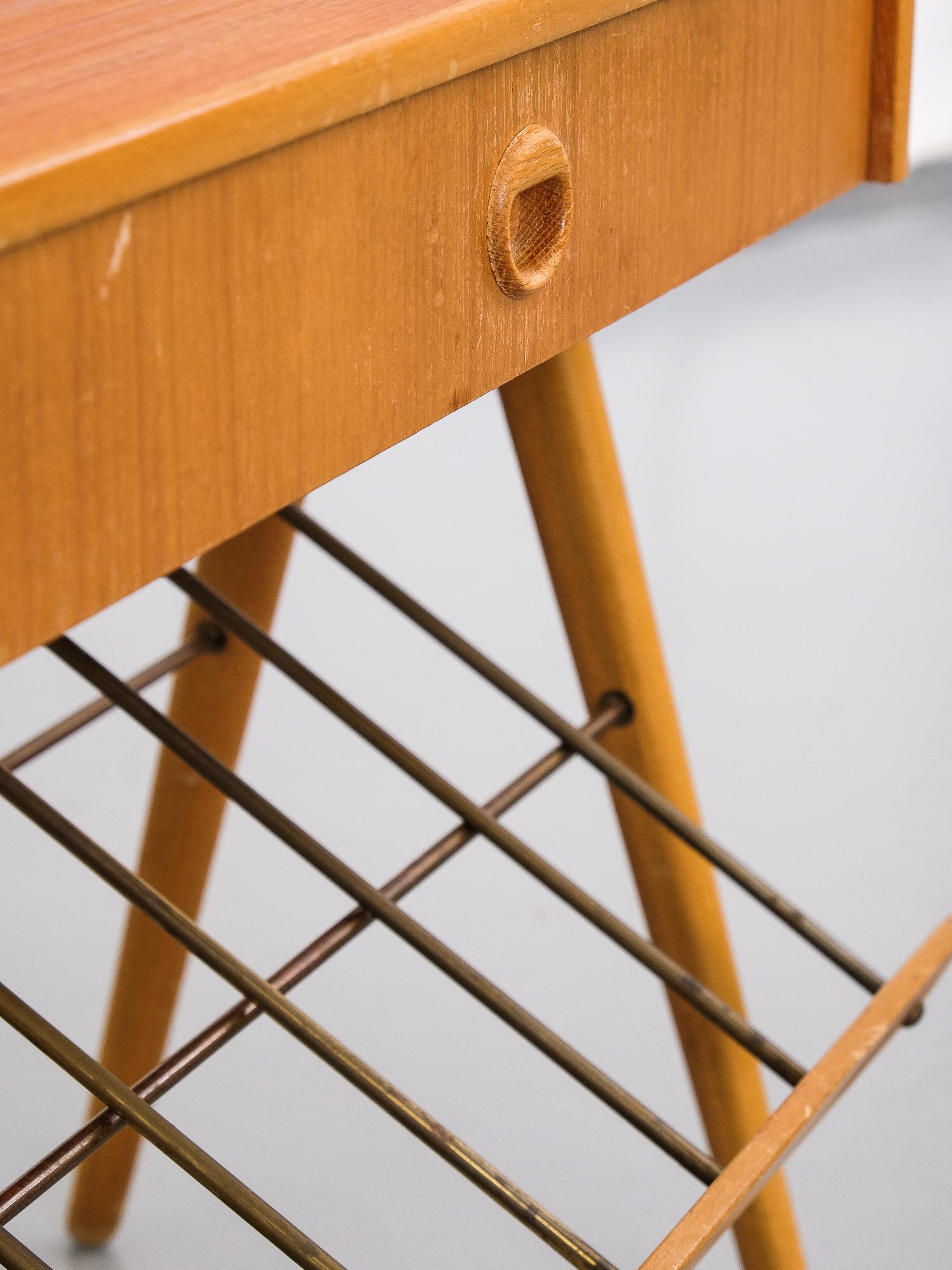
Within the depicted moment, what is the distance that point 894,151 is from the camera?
0.59 m

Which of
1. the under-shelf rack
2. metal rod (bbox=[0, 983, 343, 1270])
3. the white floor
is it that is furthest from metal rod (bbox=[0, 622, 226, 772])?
the white floor

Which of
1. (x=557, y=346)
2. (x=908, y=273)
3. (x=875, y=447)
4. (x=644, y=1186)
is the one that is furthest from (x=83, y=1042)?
(x=908, y=273)

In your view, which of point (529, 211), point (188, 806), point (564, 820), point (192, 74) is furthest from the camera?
point (564, 820)

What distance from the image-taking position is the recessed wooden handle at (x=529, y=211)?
400 mm

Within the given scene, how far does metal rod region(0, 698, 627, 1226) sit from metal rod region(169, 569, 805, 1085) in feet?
0.12

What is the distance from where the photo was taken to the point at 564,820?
135cm

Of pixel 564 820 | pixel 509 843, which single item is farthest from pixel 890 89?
pixel 564 820

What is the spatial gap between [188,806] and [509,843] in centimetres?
23

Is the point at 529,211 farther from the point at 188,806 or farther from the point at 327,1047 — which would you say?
the point at 188,806

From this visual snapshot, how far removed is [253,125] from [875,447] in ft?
5.37

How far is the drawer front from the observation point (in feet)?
0.97

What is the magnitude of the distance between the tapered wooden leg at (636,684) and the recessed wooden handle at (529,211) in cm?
22

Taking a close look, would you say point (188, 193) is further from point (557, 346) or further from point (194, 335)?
point (557, 346)

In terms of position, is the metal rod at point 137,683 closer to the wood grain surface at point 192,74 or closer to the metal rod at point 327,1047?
Result: the metal rod at point 327,1047
